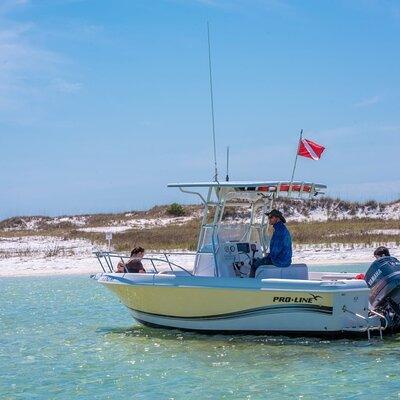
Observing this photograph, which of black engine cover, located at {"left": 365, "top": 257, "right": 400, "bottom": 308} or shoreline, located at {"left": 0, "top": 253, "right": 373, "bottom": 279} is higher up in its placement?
black engine cover, located at {"left": 365, "top": 257, "right": 400, "bottom": 308}

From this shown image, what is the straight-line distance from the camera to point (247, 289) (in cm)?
1286

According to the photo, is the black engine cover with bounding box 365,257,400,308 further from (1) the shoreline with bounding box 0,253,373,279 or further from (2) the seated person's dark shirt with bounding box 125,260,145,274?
(1) the shoreline with bounding box 0,253,373,279

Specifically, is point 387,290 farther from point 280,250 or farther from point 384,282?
point 280,250

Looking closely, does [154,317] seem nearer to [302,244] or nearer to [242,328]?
[242,328]

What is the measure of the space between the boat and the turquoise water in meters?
0.26

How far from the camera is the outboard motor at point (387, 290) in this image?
496 inches

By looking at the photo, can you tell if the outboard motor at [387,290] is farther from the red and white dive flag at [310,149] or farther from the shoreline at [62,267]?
the shoreline at [62,267]

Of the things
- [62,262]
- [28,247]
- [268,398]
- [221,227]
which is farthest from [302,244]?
[268,398]

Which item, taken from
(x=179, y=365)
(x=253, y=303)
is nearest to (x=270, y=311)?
(x=253, y=303)

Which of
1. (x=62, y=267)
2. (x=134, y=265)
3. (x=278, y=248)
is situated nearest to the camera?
(x=278, y=248)

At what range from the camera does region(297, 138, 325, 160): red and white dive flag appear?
1350cm

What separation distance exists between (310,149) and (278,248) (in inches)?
68.4

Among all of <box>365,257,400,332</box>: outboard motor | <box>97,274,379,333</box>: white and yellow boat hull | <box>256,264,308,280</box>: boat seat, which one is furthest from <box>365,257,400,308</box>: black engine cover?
<box>256,264,308,280</box>: boat seat

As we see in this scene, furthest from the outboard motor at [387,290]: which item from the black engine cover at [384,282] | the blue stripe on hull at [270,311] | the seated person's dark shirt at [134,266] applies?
the seated person's dark shirt at [134,266]
